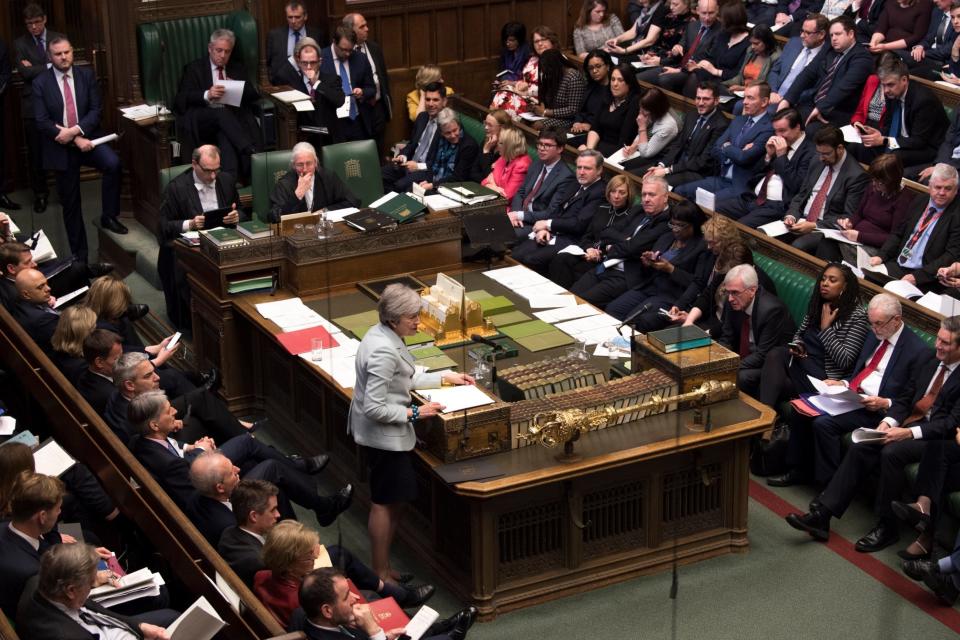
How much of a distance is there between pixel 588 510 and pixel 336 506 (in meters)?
0.98

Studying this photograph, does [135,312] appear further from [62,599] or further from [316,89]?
[62,599]

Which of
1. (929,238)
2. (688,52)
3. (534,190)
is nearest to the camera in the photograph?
(929,238)

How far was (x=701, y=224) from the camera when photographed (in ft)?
25.3

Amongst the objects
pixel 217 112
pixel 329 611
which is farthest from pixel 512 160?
pixel 329 611

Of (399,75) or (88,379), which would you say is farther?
(399,75)

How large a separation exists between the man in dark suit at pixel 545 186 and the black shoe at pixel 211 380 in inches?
81.2

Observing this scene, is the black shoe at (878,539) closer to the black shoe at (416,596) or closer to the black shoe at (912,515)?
the black shoe at (912,515)

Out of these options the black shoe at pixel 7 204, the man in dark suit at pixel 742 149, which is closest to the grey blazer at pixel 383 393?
the man in dark suit at pixel 742 149

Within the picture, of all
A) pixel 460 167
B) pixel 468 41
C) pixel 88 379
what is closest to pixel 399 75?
pixel 468 41

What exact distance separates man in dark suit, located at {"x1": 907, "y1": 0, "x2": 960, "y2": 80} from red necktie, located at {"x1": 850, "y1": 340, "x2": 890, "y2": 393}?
10.5 feet

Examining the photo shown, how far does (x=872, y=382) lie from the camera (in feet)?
21.3

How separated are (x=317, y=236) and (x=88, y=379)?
1.49 m

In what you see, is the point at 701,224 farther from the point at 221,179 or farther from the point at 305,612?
the point at 305,612

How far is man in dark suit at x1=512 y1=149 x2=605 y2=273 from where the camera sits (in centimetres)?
841
